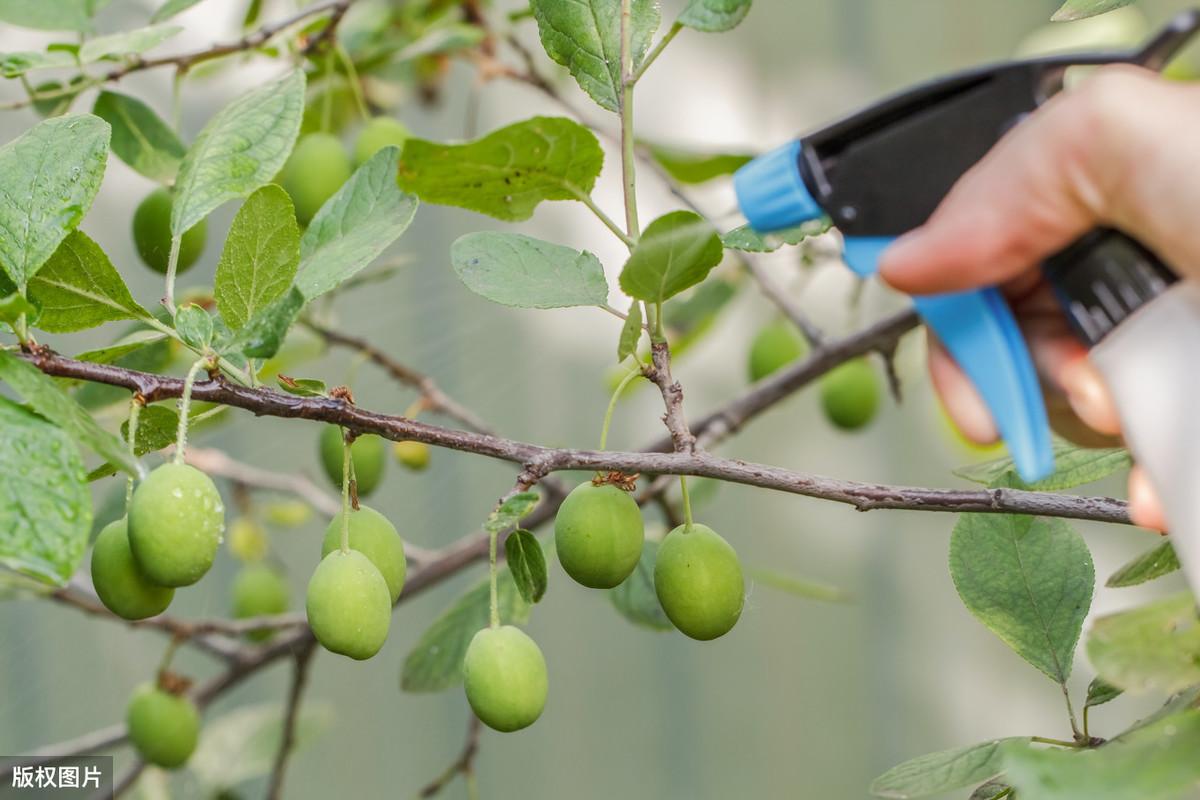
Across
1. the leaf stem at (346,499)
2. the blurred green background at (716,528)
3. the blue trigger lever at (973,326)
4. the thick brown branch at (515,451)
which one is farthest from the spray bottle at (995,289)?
the blurred green background at (716,528)

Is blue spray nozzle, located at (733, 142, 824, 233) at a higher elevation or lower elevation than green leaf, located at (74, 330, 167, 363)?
lower

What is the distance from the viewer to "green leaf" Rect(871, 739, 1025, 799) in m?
0.51

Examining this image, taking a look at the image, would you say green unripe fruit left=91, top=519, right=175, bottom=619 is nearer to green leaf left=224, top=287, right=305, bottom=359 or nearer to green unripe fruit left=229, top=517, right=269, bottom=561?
green leaf left=224, top=287, right=305, bottom=359

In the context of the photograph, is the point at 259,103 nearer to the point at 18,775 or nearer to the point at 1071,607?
the point at 1071,607

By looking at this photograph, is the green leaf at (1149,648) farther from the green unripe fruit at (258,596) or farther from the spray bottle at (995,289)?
the green unripe fruit at (258,596)

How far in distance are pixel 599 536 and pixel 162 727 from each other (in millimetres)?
503

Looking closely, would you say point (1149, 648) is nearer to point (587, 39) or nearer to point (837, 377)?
point (587, 39)

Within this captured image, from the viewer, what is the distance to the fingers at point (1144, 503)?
364 mm

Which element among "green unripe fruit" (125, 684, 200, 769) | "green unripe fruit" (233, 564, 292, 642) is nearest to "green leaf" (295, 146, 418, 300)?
"green unripe fruit" (125, 684, 200, 769)

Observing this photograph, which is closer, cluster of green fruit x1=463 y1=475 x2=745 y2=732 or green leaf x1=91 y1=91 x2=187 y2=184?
cluster of green fruit x1=463 y1=475 x2=745 y2=732

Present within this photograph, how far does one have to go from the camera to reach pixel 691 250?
1.60 ft

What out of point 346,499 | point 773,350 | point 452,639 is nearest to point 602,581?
point 346,499

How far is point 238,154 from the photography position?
0.57 meters

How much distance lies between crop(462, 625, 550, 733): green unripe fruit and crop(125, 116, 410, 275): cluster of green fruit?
36 cm
